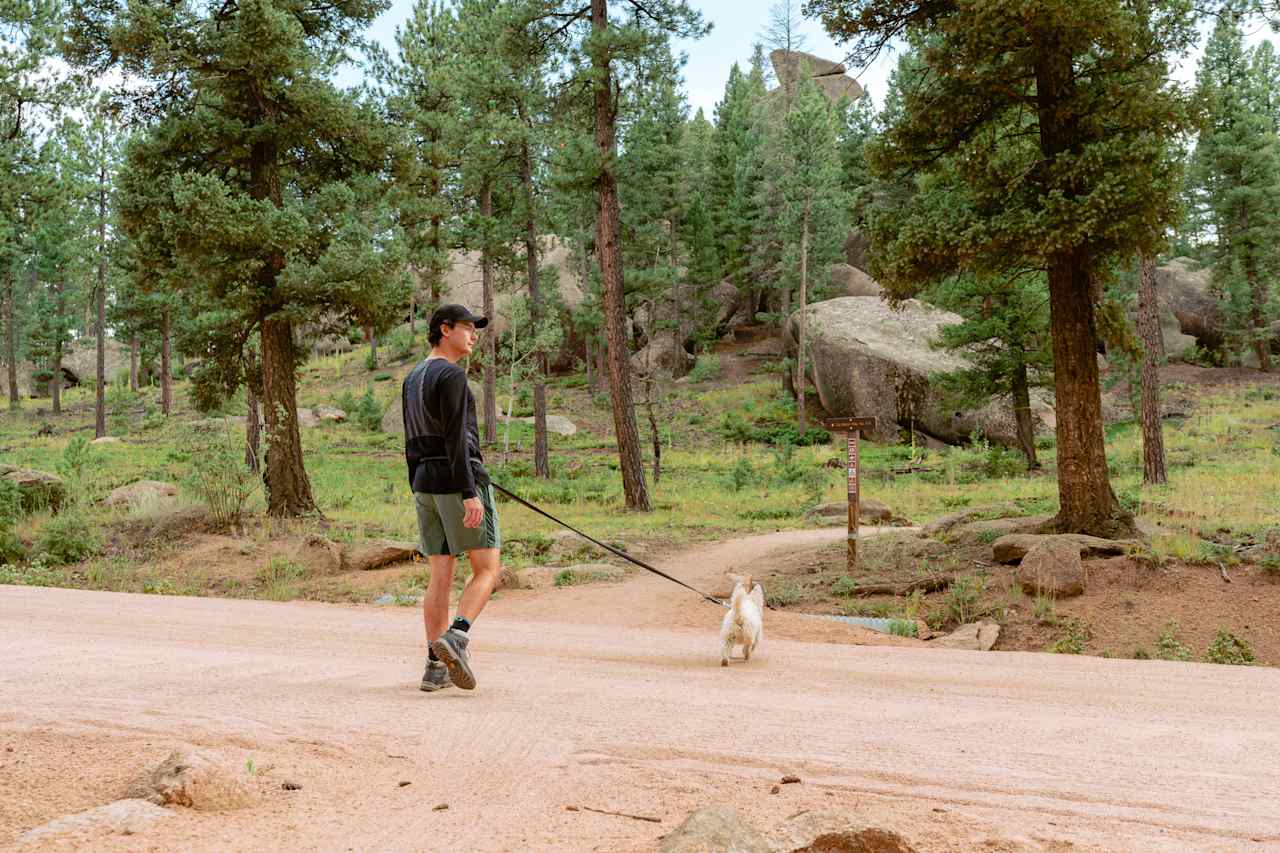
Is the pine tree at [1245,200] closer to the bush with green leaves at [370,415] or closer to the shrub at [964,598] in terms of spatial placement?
the bush with green leaves at [370,415]

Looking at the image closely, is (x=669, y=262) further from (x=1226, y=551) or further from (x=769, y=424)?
(x=1226, y=551)

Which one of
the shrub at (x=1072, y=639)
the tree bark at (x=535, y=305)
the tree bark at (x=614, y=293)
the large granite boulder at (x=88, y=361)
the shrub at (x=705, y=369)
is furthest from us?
the large granite boulder at (x=88, y=361)

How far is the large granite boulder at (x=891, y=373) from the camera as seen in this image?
32.7 meters

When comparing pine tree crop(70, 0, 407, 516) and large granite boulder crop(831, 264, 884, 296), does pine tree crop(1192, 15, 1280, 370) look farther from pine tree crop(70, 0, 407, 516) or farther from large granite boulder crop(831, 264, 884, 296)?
pine tree crop(70, 0, 407, 516)

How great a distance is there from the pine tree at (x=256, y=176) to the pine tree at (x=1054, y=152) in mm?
9150

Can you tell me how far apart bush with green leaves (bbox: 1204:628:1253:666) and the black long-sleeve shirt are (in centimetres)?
669

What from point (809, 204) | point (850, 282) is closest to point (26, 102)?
point (809, 204)

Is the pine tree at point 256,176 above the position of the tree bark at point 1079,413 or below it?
above

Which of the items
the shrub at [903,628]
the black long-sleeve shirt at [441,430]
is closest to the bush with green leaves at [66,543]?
the black long-sleeve shirt at [441,430]

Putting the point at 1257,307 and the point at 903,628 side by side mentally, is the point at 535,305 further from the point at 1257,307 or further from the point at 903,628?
the point at 1257,307

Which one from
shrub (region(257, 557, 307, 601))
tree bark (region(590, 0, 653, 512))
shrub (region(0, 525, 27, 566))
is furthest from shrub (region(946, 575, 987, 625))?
shrub (region(0, 525, 27, 566))

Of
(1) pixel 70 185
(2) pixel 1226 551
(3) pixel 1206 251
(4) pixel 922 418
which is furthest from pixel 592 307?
(2) pixel 1226 551

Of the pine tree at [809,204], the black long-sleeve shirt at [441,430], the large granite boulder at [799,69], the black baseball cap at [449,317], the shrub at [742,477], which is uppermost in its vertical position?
the large granite boulder at [799,69]

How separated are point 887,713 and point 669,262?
4297 centimetres
